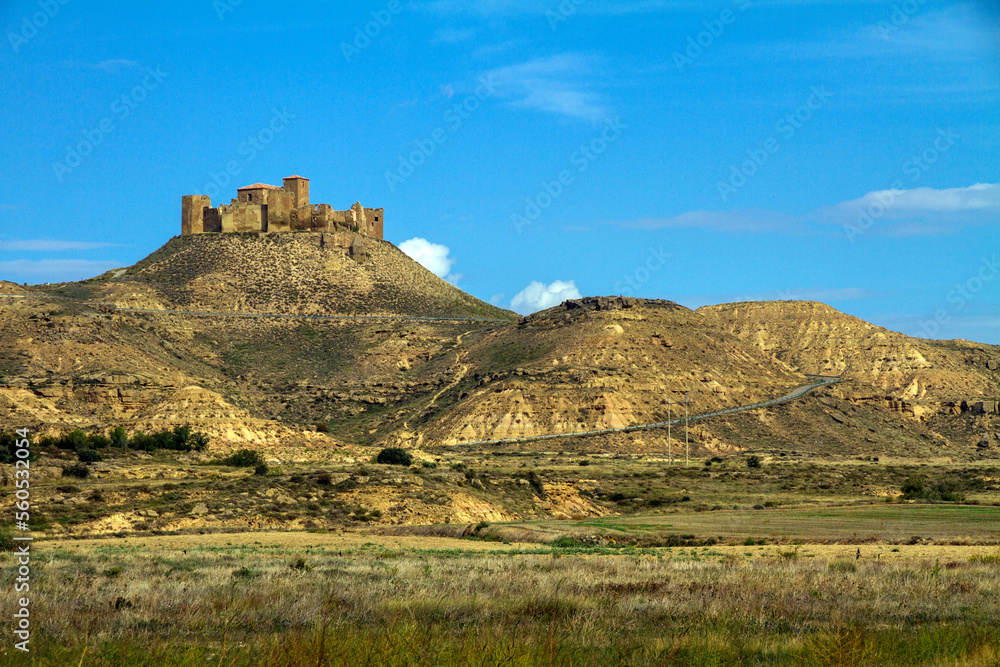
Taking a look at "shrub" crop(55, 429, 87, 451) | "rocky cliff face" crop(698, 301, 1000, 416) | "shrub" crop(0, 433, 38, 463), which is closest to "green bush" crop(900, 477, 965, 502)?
"shrub" crop(0, 433, 38, 463)

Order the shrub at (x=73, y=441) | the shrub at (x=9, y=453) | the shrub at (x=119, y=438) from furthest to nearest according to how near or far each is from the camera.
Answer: the shrub at (x=119, y=438), the shrub at (x=73, y=441), the shrub at (x=9, y=453)

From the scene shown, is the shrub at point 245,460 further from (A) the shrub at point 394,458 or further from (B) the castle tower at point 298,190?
(B) the castle tower at point 298,190

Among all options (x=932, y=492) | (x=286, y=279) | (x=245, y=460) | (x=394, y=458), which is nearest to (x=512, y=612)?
(x=932, y=492)

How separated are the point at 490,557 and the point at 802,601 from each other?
34.2 ft

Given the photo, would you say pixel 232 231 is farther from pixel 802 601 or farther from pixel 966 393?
pixel 802 601

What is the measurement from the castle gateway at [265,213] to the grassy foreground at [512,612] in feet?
347

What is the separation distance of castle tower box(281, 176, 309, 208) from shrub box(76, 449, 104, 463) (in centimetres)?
7905

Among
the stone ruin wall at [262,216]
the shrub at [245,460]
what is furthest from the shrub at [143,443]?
the stone ruin wall at [262,216]

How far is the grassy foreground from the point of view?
27.7ft

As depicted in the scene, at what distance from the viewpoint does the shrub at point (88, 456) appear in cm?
4559

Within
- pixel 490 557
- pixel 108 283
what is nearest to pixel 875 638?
pixel 490 557

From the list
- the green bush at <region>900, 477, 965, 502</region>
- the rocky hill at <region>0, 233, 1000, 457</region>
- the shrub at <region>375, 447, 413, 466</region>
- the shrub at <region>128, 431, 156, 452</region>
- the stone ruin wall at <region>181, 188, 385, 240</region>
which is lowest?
the green bush at <region>900, 477, 965, 502</region>

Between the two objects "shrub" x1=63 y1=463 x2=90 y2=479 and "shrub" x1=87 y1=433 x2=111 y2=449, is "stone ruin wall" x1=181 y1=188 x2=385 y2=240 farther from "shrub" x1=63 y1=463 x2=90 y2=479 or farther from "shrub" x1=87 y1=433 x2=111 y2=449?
"shrub" x1=63 y1=463 x2=90 y2=479

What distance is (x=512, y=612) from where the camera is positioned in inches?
454
